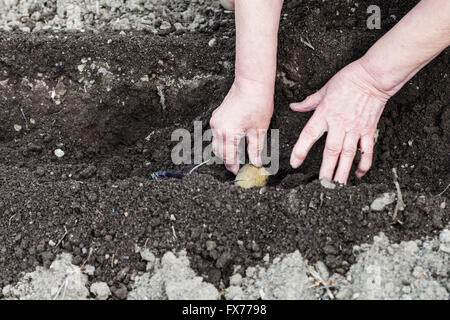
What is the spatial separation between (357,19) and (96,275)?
1716 millimetres

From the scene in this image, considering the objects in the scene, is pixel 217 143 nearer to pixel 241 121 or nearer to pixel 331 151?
pixel 241 121

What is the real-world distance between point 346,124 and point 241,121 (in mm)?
434

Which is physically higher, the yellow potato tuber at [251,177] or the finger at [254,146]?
the finger at [254,146]

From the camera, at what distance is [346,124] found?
2.14m

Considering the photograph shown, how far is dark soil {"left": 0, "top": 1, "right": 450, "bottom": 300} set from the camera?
183cm

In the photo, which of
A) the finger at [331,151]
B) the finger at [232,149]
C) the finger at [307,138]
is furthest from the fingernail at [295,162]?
the finger at [232,149]

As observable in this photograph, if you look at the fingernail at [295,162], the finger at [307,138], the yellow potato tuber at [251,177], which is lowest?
the yellow potato tuber at [251,177]

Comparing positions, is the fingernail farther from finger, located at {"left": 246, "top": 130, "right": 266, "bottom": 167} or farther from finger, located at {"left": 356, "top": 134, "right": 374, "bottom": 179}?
finger, located at {"left": 356, "top": 134, "right": 374, "bottom": 179}

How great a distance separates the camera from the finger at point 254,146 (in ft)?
7.22

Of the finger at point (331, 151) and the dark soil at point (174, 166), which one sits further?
the finger at point (331, 151)

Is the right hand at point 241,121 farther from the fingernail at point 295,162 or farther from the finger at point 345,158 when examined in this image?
the finger at point 345,158

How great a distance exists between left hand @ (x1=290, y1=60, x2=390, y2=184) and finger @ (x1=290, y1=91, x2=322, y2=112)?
110 millimetres

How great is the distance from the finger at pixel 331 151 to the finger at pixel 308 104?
0.24 meters

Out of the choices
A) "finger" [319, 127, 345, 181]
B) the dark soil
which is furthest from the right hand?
"finger" [319, 127, 345, 181]
